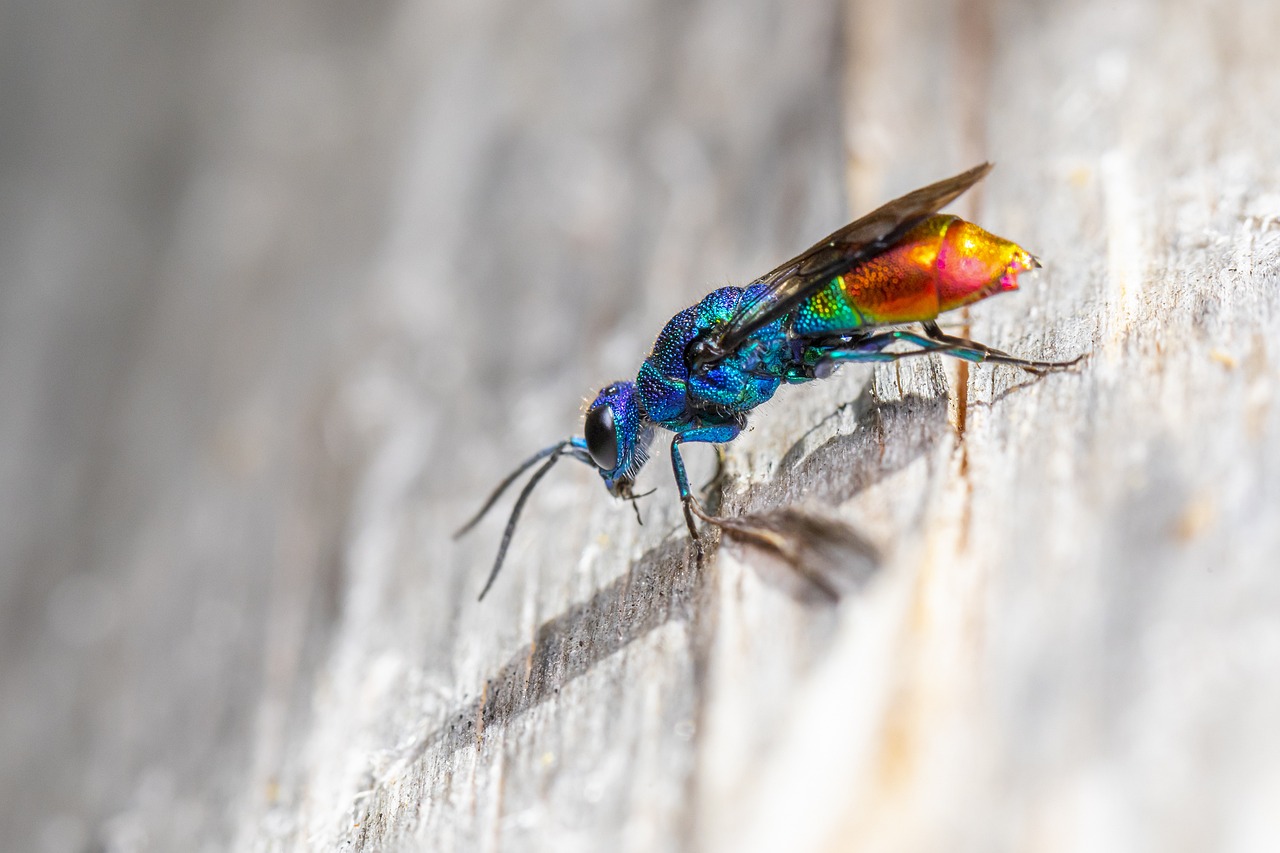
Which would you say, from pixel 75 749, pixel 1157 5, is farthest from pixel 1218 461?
pixel 75 749

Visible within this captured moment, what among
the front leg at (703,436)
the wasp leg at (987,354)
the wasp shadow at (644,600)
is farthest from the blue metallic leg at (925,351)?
the front leg at (703,436)

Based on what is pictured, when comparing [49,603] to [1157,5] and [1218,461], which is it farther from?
[1157,5]

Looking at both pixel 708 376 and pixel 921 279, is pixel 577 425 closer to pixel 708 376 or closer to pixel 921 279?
pixel 708 376

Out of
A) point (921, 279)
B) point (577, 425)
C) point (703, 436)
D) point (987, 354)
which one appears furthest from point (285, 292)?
→ point (987, 354)

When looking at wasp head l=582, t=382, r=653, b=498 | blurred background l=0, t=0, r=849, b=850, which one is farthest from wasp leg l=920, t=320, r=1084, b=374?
wasp head l=582, t=382, r=653, b=498

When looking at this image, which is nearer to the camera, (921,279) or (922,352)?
(922,352)

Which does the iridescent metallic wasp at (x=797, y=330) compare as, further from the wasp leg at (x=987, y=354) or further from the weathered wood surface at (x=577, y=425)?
the weathered wood surface at (x=577, y=425)
